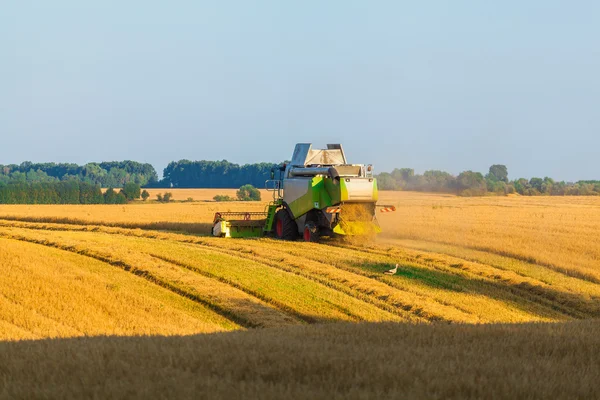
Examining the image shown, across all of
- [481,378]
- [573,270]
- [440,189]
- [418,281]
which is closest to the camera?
[481,378]

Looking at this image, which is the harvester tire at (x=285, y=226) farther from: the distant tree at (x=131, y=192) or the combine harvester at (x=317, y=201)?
the distant tree at (x=131, y=192)

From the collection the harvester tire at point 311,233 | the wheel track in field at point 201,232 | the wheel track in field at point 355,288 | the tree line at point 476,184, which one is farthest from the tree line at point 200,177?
the wheel track in field at point 355,288

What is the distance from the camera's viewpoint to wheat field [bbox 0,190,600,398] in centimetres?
634

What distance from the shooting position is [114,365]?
6.75m

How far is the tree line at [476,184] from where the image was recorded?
35553mm

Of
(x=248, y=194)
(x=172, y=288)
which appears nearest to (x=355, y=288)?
(x=172, y=288)

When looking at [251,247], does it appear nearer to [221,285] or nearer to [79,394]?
[221,285]

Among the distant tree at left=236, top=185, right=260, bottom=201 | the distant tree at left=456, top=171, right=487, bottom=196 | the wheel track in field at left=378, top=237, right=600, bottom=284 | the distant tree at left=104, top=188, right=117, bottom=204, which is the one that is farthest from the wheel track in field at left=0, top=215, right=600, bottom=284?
the distant tree at left=456, top=171, right=487, bottom=196

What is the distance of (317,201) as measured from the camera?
26.1 m

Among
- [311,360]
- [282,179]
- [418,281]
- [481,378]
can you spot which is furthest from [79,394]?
[282,179]

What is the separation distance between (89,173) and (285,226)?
132343mm

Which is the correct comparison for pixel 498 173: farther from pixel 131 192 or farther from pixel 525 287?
pixel 525 287

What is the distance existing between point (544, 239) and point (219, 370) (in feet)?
80.5

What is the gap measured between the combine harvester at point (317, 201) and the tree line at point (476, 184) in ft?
9.96
